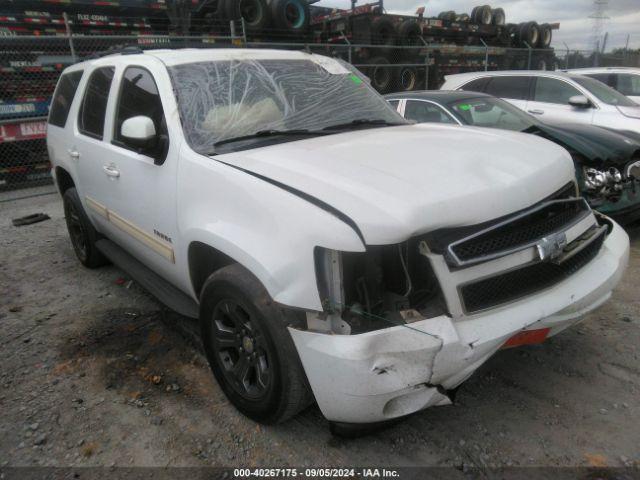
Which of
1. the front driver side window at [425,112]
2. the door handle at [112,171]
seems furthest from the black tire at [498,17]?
the door handle at [112,171]

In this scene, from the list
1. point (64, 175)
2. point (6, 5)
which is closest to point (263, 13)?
point (6, 5)

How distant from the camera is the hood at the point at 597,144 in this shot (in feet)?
13.9

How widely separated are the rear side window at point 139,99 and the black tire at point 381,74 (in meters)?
9.35

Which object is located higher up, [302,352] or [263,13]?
[263,13]

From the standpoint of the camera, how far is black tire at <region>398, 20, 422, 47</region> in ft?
41.6

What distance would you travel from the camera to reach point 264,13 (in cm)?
1075

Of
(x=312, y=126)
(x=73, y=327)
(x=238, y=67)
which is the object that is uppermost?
(x=238, y=67)

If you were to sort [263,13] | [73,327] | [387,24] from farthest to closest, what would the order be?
[387,24], [263,13], [73,327]

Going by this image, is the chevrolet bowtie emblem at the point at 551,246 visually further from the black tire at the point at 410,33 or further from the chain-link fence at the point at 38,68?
the black tire at the point at 410,33

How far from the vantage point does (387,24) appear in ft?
41.1

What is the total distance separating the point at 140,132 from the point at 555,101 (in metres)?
6.86

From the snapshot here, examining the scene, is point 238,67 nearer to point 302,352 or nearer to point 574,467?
point 302,352

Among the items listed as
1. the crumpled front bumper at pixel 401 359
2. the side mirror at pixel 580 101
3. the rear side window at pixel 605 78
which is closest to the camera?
the crumpled front bumper at pixel 401 359

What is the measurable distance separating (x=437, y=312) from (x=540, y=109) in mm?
6641
